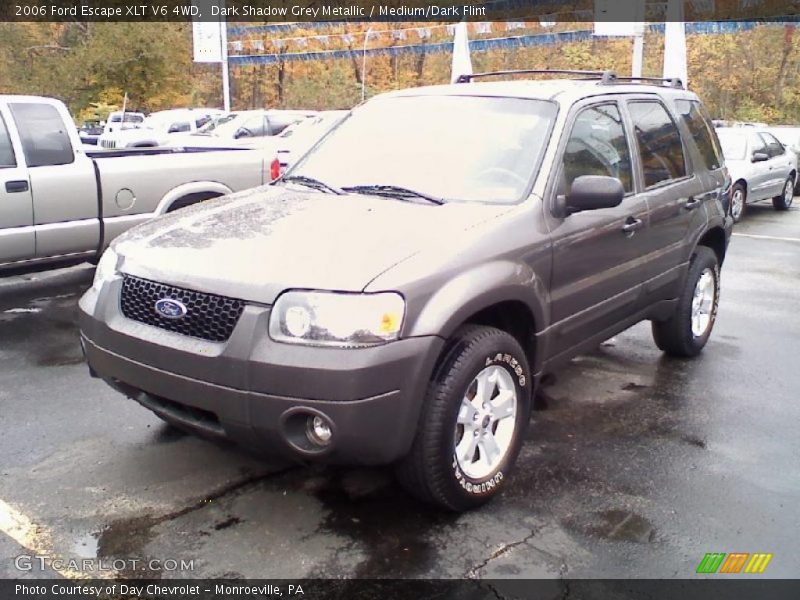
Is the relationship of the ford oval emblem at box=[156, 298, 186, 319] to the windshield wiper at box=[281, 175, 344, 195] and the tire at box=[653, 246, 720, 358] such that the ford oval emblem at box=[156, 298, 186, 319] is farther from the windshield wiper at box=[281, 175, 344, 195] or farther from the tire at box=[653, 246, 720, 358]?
the tire at box=[653, 246, 720, 358]

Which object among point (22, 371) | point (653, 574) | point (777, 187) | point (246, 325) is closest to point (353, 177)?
point (246, 325)

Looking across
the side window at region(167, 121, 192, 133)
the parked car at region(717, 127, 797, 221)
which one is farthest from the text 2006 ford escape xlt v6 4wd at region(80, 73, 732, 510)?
the side window at region(167, 121, 192, 133)

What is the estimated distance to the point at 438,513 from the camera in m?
3.48

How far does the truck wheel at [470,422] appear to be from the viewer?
3193mm

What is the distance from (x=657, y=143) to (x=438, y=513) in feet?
9.22

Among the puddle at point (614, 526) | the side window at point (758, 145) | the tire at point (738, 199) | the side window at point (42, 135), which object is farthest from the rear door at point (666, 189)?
the side window at point (758, 145)

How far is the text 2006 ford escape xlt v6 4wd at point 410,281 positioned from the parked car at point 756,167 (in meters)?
8.79

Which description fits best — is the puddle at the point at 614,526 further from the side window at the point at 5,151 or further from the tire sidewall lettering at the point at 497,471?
the side window at the point at 5,151

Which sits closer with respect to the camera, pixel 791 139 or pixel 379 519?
pixel 379 519

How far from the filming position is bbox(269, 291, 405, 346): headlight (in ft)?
9.71

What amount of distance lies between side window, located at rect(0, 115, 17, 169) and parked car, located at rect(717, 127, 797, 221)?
1032 cm

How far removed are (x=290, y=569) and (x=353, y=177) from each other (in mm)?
2065

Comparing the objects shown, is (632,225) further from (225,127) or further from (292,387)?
(225,127)

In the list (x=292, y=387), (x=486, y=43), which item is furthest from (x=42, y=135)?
(x=486, y=43)
